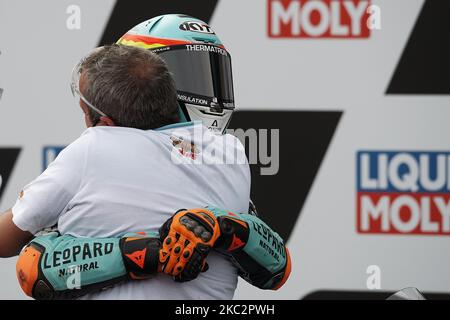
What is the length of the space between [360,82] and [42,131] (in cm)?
105

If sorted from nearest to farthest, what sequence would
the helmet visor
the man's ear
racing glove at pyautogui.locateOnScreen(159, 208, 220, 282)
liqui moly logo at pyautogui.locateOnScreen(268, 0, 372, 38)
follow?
racing glove at pyautogui.locateOnScreen(159, 208, 220, 282), the man's ear, the helmet visor, liqui moly logo at pyautogui.locateOnScreen(268, 0, 372, 38)

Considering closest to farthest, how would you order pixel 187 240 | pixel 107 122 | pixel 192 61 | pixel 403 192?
1. pixel 187 240
2. pixel 107 122
3. pixel 192 61
4. pixel 403 192

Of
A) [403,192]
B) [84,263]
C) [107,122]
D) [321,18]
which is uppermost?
[321,18]

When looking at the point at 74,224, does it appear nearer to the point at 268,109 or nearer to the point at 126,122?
the point at 126,122

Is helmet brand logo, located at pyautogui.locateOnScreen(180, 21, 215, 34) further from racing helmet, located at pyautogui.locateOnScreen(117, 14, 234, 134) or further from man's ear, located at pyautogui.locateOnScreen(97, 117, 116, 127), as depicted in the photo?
man's ear, located at pyautogui.locateOnScreen(97, 117, 116, 127)

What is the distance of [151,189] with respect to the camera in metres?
1.57

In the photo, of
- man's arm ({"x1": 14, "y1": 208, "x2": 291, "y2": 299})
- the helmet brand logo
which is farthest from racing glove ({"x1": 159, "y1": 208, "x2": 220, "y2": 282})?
the helmet brand logo

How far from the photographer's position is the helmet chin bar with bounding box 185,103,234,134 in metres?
2.00

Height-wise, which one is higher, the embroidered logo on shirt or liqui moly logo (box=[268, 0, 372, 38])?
liqui moly logo (box=[268, 0, 372, 38])

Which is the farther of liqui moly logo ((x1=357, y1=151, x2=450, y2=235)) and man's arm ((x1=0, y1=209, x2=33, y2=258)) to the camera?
liqui moly logo ((x1=357, y1=151, x2=450, y2=235))

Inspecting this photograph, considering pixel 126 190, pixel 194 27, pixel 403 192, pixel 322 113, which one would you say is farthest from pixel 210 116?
pixel 403 192

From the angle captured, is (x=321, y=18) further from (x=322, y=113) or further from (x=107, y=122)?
(x=107, y=122)

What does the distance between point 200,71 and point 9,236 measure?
633 millimetres

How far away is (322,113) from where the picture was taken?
2.87m
